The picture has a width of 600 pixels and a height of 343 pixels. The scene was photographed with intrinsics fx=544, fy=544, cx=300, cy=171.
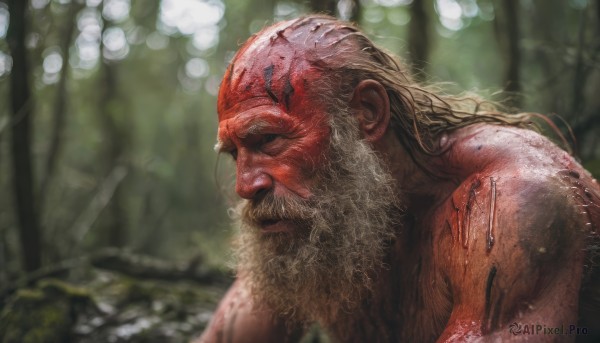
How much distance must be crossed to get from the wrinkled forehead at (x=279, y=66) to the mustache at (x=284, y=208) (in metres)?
0.34

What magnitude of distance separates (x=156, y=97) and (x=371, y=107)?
14.6 metres

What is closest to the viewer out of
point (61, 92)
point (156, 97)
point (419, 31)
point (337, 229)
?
point (337, 229)

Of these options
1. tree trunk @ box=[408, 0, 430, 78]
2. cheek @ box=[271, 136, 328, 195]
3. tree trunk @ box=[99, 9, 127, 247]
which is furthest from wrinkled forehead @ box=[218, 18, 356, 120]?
tree trunk @ box=[99, 9, 127, 247]

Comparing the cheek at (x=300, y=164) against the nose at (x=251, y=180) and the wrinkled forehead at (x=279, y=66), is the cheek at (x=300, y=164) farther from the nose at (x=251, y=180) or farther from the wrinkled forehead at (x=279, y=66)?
the wrinkled forehead at (x=279, y=66)

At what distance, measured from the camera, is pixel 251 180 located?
2059 mm

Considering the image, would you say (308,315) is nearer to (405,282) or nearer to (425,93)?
(405,282)

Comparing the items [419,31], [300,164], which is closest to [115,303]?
[300,164]

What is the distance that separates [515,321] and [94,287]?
3.40 m

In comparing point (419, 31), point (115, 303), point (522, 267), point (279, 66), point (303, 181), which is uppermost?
point (419, 31)

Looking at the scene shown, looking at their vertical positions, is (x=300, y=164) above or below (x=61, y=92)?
below

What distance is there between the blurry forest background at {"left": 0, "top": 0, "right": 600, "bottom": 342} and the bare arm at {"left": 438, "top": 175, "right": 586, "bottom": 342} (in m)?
0.97

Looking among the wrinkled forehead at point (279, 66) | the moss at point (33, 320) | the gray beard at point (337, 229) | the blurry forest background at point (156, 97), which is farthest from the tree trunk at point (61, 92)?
the gray beard at point (337, 229)

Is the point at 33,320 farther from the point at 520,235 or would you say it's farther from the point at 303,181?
the point at 520,235

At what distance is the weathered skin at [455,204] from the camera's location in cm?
158
